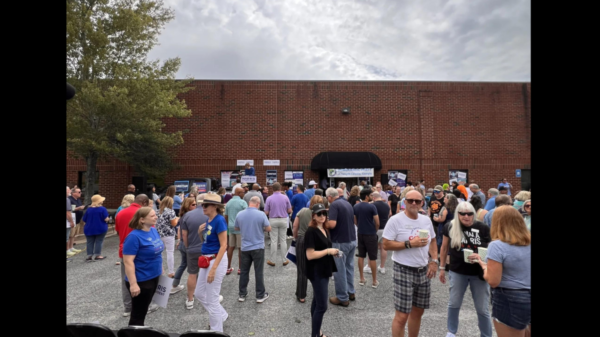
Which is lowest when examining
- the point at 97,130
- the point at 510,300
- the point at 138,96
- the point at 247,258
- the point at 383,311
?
the point at 383,311

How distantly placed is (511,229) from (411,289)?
122 centimetres

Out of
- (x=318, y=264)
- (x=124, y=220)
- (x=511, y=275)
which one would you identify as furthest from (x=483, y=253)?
(x=124, y=220)

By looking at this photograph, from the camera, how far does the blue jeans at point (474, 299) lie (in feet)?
10.1

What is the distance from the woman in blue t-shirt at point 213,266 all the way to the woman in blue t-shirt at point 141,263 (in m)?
0.57

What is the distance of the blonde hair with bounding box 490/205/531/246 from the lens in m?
2.37

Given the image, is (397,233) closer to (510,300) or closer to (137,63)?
(510,300)

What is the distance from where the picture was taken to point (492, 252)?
2.43 meters

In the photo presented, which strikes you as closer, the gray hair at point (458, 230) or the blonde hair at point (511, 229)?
the blonde hair at point (511, 229)

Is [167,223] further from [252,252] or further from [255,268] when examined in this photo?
[255,268]

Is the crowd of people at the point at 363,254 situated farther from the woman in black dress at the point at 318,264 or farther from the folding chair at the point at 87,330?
the folding chair at the point at 87,330

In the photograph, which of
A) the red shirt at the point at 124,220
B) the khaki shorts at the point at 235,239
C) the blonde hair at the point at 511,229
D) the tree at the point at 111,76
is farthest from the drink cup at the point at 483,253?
the tree at the point at 111,76

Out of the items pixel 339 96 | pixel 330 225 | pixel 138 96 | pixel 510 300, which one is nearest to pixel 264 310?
pixel 330 225

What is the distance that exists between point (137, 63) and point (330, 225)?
11.7m
